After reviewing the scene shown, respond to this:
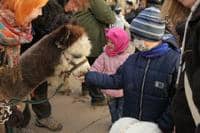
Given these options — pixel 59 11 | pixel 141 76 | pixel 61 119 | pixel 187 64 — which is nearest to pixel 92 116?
pixel 61 119

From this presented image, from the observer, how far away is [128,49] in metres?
4.29

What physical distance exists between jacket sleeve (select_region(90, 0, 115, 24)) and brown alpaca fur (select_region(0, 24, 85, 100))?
1648 millimetres

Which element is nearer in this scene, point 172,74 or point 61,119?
point 172,74

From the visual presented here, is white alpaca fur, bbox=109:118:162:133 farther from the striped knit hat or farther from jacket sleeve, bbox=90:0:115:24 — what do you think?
jacket sleeve, bbox=90:0:115:24

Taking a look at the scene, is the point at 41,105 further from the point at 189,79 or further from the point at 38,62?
the point at 189,79

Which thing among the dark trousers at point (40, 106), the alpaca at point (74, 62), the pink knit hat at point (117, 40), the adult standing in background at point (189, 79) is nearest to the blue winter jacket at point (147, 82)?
the alpaca at point (74, 62)

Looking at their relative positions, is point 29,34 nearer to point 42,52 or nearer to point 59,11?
point 42,52

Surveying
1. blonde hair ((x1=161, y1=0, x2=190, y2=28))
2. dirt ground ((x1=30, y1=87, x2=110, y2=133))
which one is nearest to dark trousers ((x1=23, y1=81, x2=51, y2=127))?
dirt ground ((x1=30, y1=87, x2=110, y2=133))

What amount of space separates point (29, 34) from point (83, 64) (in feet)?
1.57

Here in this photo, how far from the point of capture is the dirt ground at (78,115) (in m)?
4.66

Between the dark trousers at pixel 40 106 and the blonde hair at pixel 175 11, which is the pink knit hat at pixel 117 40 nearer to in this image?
the dark trousers at pixel 40 106

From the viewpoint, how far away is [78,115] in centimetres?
501

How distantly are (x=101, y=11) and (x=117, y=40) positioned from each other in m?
0.90

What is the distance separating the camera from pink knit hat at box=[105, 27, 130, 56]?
156 inches
